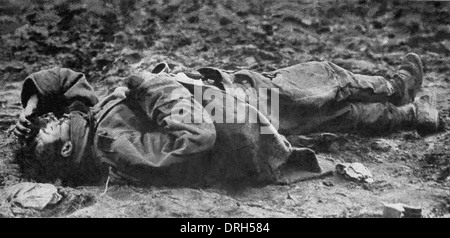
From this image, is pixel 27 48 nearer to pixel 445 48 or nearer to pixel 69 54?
pixel 69 54

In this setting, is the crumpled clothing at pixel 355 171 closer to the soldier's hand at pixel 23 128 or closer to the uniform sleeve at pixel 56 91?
the uniform sleeve at pixel 56 91

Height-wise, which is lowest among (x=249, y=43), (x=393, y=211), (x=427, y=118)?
(x=393, y=211)

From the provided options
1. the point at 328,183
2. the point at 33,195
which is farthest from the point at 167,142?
the point at 328,183

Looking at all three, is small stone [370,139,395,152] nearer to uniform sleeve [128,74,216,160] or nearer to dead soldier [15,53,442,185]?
dead soldier [15,53,442,185]

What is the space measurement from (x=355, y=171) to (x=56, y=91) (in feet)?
6.94

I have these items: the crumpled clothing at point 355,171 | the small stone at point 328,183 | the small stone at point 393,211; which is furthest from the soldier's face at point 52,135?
the small stone at point 393,211

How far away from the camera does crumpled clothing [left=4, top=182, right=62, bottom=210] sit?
13.7 feet

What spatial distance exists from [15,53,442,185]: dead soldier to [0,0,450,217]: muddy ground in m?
0.22

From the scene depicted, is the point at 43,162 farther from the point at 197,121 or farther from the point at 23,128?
the point at 197,121

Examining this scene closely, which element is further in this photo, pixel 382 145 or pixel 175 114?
pixel 382 145

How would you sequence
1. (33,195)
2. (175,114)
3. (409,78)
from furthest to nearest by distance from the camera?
(409,78) < (175,114) < (33,195)

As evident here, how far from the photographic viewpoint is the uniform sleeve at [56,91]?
4676mm

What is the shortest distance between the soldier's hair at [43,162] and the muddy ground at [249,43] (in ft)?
0.42

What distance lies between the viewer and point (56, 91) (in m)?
4.70
